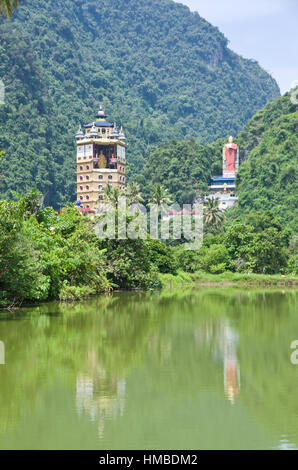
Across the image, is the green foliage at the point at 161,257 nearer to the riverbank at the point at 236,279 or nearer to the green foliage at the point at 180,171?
the riverbank at the point at 236,279

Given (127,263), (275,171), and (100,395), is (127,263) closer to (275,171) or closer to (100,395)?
(100,395)

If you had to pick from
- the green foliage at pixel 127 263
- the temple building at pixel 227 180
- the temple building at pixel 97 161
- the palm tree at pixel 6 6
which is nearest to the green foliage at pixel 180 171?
the temple building at pixel 227 180

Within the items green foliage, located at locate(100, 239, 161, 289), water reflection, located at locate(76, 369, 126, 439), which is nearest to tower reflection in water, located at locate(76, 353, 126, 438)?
water reflection, located at locate(76, 369, 126, 439)

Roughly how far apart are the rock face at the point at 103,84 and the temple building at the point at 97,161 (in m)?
11.5

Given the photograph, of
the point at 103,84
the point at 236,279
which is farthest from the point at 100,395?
the point at 103,84

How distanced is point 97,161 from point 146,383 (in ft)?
225

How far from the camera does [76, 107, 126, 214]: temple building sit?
7800cm

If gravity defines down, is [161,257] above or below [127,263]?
below

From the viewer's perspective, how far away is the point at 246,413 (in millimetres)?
9445

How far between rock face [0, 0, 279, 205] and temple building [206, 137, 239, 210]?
1773cm

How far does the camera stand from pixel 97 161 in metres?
78.9

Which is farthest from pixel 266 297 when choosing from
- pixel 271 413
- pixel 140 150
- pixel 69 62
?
pixel 69 62

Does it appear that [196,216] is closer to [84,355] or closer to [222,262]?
[222,262]
